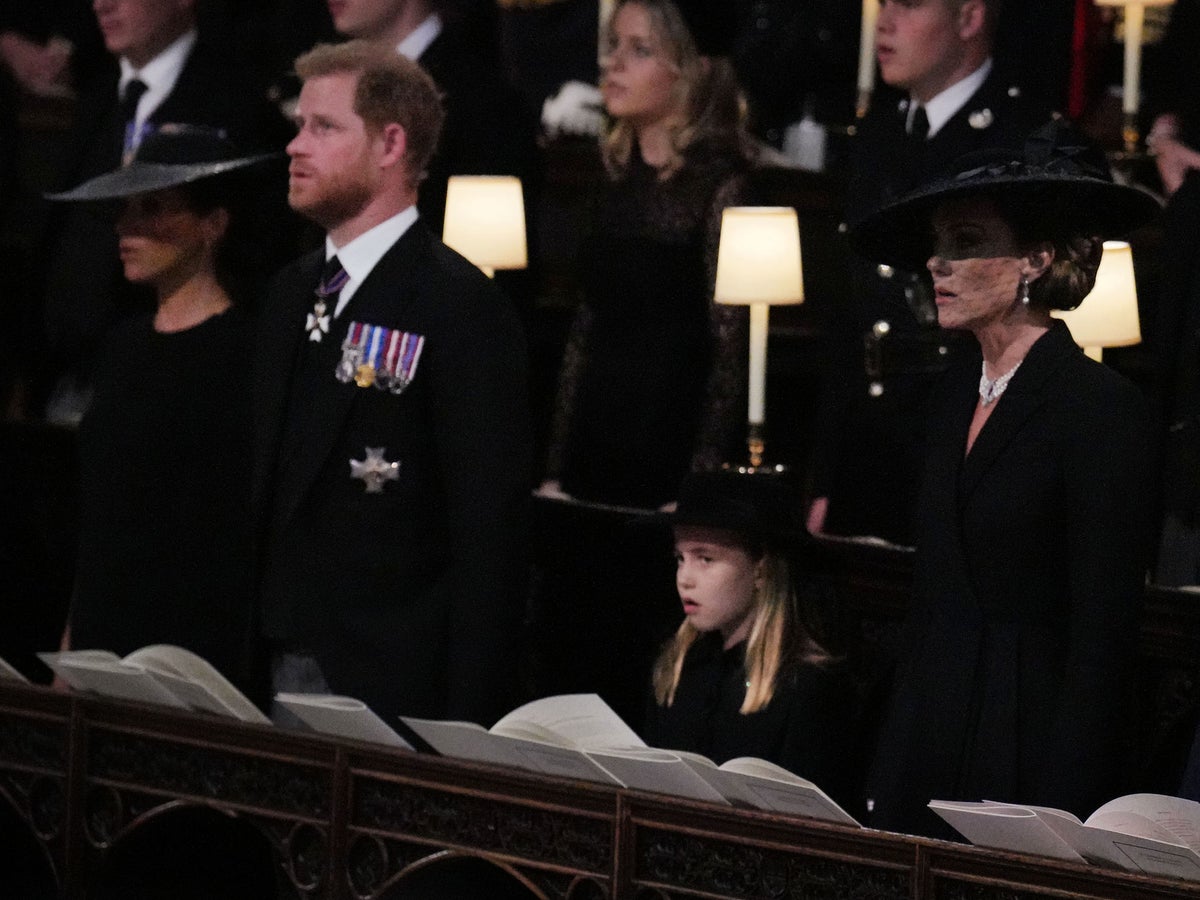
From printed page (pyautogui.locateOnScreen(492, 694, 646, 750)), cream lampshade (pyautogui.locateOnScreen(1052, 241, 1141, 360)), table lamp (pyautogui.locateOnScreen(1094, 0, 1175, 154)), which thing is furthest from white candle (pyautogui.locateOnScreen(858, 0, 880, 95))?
printed page (pyautogui.locateOnScreen(492, 694, 646, 750))

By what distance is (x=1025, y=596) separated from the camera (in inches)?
135

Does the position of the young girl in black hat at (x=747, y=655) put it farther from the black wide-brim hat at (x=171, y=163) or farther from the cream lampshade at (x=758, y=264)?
the black wide-brim hat at (x=171, y=163)

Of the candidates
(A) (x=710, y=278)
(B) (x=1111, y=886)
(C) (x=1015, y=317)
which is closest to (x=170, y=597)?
(A) (x=710, y=278)

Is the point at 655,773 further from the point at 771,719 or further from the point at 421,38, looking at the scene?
the point at 421,38

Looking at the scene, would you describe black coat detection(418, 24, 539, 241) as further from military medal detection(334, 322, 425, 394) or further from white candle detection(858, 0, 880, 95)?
military medal detection(334, 322, 425, 394)

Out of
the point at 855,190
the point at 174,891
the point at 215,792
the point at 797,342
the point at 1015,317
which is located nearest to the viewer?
the point at 1015,317

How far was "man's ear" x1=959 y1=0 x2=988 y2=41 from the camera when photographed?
4992 millimetres

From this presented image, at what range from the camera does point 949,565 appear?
3.48 m

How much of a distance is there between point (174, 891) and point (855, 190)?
2.21 metres

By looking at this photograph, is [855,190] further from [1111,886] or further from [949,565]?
[1111,886]

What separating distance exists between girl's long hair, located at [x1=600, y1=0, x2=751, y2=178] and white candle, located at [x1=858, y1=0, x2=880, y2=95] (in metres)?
0.71

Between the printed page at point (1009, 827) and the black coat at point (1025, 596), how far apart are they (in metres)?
0.25

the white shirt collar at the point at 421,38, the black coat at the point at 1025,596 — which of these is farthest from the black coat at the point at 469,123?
the black coat at the point at 1025,596

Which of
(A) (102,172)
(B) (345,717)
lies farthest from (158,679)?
(A) (102,172)
